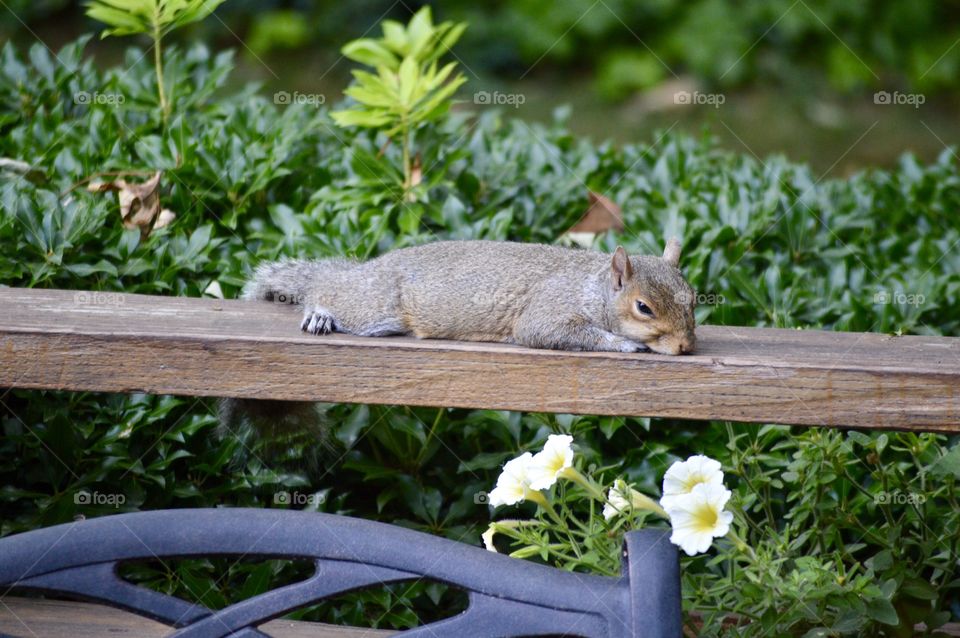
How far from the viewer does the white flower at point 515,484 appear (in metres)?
2.18

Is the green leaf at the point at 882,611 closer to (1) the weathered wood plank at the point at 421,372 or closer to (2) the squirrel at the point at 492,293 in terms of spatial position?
(1) the weathered wood plank at the point at 421,372

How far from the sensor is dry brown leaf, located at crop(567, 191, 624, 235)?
150 inches

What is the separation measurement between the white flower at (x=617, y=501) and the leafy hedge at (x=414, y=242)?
0.26 m

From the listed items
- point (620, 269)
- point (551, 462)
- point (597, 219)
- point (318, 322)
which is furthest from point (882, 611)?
point (597, 219)

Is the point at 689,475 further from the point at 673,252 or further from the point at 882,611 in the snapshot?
the point at 673,252

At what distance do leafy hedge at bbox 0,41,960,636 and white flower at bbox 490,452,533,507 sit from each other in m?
0.43

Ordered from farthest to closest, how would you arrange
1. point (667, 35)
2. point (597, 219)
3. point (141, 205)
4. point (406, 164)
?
point (667, 35), point (597, 219), point (406, 164), point (141, 205)

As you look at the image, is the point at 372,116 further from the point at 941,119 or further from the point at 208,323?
the point at 941,119

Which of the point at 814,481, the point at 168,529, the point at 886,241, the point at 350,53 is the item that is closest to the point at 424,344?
the point at 168,529

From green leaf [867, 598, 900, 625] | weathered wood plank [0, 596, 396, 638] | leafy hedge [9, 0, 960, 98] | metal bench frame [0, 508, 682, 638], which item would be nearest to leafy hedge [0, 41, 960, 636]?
green leaf [867, 598, 900, 625]

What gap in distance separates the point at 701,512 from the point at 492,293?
97 cm

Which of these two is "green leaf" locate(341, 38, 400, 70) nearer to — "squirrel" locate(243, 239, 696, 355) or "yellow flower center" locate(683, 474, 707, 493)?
"squirrel" locate(243, 239, 696, 355)

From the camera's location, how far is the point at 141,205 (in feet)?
11.0

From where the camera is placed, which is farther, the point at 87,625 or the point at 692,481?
the point at 87,625
